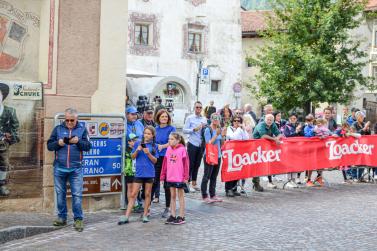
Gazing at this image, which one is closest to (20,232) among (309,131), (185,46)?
(309,131)

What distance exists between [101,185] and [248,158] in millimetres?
4274

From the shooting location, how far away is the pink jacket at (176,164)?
1119 cm

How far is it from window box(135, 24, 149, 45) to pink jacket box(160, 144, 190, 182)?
2856cm

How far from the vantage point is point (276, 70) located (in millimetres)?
32906

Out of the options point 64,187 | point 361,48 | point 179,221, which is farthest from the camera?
point 361,48

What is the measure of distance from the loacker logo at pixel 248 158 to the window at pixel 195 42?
86.8ft

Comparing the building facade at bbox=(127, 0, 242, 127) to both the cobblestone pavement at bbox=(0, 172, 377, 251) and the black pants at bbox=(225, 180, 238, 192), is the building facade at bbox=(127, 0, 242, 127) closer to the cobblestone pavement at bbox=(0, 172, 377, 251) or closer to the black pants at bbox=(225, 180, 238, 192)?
the black pants at bbox=(225, 180, 238, 192)

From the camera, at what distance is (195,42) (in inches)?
1652

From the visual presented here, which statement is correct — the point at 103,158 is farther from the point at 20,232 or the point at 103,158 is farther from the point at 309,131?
the point at 309,131

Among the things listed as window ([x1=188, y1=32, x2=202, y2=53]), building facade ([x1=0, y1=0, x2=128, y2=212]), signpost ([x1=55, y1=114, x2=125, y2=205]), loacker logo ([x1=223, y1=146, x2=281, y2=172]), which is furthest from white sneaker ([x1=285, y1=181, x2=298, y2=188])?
window ([x1=188, y1=32, x2=202, y2=53])

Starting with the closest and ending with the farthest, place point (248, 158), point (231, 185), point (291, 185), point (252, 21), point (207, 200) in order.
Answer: point (207, 200)
point (231, 185)
point (248, 158)
point (291, 185)
point (252, 21)

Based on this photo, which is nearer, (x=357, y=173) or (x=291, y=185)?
(x=291, y=185)

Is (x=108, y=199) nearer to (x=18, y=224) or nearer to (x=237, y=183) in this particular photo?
(x=18, y=224)

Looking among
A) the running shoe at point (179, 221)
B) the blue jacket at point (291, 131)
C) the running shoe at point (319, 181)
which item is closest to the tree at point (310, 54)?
the blue jacket at point (291, 131)
